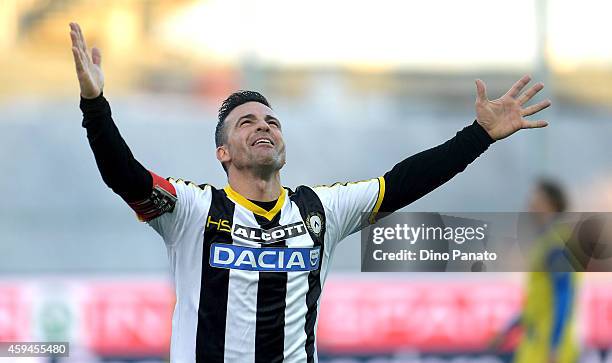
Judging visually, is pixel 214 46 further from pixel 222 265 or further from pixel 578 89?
pixel 222 265

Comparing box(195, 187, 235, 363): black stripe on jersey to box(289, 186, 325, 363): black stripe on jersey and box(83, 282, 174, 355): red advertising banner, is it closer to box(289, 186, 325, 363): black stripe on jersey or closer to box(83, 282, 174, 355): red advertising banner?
box(289, 186, 325, 363): black stripe on jersey

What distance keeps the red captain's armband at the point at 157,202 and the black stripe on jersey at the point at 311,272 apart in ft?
1.59

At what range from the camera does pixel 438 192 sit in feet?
35.3

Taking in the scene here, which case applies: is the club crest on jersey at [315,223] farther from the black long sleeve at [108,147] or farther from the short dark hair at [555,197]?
the short dark hair at [555,197]

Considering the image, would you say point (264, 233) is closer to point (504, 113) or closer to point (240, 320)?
point (240, 320)

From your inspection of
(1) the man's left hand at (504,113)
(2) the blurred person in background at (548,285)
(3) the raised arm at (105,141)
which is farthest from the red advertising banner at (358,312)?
(3) the raised arm at (105,141)

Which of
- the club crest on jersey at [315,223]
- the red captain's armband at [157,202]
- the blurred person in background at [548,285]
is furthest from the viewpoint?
the blurred person in background at [548,285]

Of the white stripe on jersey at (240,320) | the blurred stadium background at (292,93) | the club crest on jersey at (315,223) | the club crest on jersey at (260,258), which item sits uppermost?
the blurred stadium background at (292,93)

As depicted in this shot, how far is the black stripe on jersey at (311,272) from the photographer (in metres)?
3.61

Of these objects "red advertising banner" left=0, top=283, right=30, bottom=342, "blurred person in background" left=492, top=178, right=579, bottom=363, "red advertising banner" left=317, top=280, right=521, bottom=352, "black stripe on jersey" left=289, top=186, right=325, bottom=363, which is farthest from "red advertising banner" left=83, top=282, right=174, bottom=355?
"black stripe on jersey" left=289, top=186, right=325, bottom=363

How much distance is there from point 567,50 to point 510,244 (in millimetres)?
6706

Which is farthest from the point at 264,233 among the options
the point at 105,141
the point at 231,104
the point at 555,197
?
the point at 555,197

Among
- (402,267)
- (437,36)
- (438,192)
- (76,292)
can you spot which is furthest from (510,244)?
(437,36)

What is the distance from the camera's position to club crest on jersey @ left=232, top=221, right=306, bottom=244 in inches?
140
